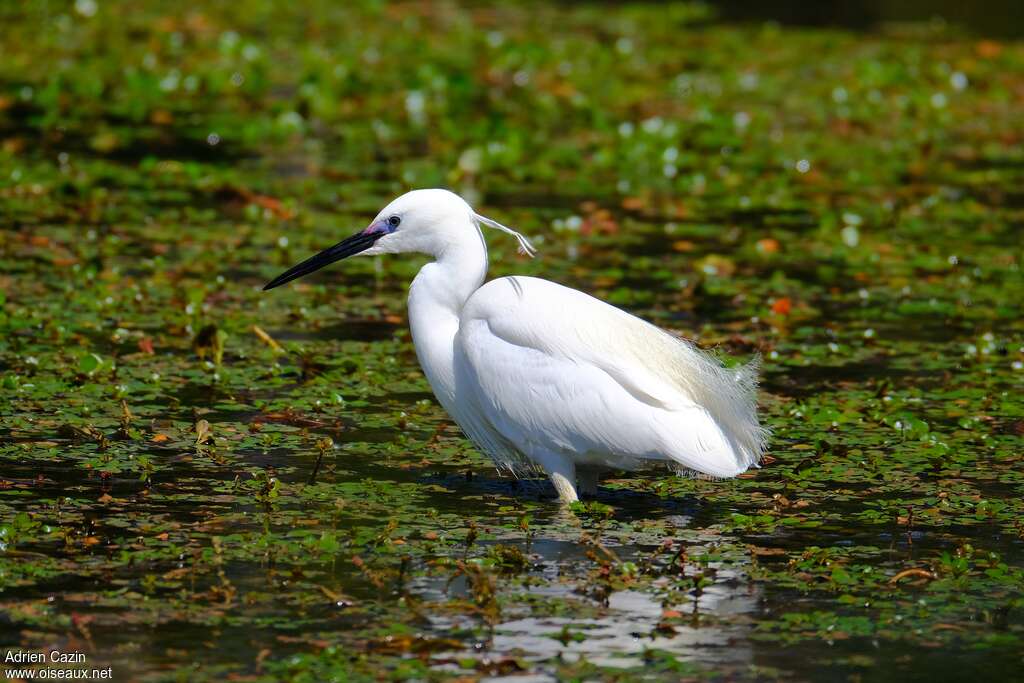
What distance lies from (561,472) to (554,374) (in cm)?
38

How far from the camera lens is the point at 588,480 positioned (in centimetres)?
675

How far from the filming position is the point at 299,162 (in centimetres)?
1277

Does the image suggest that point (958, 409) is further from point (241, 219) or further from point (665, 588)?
point (241, 219)

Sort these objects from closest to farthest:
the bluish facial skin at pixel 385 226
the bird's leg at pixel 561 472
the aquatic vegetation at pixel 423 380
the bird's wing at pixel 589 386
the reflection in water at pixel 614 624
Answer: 1. the reflection in water at pixel 614 624
2. the aquatic vegetation at pixel 423 380
3. the bird's wing at pixel 589 386
4. the bird's leg at pixel 561 472
5. the bluish facial skin at pixel 385 226

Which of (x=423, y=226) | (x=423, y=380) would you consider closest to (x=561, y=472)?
(x=423, y=226)

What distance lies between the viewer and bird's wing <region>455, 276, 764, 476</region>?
6234 mm

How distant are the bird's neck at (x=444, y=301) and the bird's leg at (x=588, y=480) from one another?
574 mm

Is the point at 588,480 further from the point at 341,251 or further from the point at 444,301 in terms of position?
the point at 341,251

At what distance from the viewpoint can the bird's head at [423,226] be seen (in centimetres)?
659

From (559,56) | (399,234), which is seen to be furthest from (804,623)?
(559,56)

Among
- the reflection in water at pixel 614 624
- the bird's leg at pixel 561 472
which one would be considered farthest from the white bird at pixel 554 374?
the reflection in water at pixel 614 624

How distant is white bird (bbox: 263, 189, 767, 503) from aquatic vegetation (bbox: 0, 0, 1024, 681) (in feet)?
0.86

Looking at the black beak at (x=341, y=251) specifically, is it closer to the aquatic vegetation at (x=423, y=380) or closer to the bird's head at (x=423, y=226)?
the bird's head at (x=423, y=226)

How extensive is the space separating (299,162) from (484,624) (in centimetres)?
806
